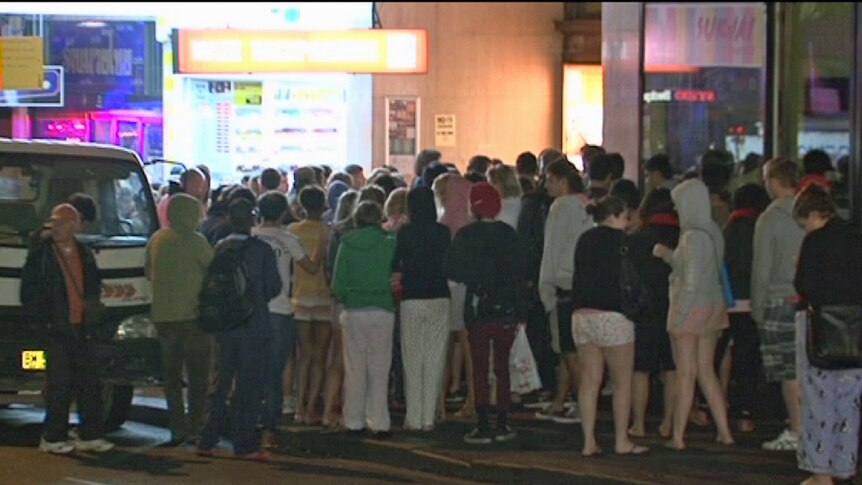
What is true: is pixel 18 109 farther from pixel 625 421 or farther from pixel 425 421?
pixel 625 421

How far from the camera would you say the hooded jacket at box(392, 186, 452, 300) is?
12.7 metres

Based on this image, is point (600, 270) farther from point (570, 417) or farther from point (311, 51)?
point (311, 51)

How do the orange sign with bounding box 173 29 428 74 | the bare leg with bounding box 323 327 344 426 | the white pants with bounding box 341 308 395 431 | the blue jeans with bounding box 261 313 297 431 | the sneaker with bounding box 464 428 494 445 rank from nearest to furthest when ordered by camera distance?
the blue jeans with bounding box 261 313 297 431, the sneaker with bounding box 464 428 494 445, the white pants with bounding box 341 308 395 431, the bare leg with bounding box 323 327 344 426, the orange sign with bounding box 173 29 428 74

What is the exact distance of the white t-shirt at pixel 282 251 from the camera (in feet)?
41.2

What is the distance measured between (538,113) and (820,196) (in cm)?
1082

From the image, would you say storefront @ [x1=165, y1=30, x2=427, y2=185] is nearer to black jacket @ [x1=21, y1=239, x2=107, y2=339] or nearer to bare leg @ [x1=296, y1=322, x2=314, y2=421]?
bare leg @ [x1=296, y1=322, x2=314, y2=421]

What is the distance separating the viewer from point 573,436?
1302 cm

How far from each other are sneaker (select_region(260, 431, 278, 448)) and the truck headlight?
4.02 ft

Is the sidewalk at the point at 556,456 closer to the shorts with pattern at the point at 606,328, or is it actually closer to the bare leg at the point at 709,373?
the bare leg at the point at 709,373

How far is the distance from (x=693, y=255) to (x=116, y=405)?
4.90 meters

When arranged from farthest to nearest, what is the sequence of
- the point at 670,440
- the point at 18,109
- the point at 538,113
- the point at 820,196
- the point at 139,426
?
the point at 538,113, the point at 18,109, the point at 139,426, the point at 670,440, the point at 820,196

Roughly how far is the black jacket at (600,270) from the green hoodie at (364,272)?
165cm

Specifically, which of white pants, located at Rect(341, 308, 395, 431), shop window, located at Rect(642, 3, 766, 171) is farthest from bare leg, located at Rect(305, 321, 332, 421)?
shop window, located at Rect(642, 3, 766, 171)

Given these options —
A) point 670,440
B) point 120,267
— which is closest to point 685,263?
point 670,440
